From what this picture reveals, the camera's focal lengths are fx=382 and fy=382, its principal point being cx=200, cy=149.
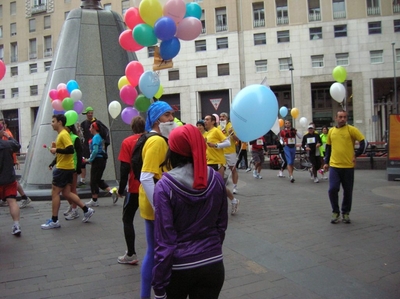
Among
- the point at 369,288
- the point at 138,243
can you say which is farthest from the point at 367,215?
the point at 138,243

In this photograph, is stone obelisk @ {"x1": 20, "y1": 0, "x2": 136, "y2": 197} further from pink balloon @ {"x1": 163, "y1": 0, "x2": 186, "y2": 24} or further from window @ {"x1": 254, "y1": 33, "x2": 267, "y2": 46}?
window @ {"x1": 254, "y1": 33, "x2": 267, "y2": 46}

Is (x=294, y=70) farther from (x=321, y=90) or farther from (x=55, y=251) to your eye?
(x=55, y=251)

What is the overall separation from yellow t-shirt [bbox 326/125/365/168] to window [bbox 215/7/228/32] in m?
34.2

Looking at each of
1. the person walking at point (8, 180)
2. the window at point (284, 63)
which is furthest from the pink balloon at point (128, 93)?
the window at point (284, 63)

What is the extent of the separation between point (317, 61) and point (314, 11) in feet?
16.3

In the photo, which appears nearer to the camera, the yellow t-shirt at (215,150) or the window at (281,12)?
the yellow t-shirt at (215,150)

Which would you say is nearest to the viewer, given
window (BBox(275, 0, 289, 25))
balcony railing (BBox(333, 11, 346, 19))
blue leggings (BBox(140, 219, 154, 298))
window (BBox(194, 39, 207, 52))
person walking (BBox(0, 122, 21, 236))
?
blue leggings (BBox(140, 219, 154, 298))

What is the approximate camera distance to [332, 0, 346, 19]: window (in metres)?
36.3

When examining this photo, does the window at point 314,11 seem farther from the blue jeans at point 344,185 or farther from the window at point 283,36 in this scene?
the blue jeans at point 344,185

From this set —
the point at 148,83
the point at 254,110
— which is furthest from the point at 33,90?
the point at 254,110

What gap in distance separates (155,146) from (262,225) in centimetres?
352

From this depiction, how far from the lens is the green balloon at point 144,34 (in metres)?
7.00

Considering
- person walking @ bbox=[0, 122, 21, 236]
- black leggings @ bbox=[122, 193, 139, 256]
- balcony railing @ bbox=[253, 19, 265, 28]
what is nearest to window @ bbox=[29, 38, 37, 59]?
balcony railing @ bbox=[253, 19, 265, 28]

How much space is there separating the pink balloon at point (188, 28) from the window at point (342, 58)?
105 feet
